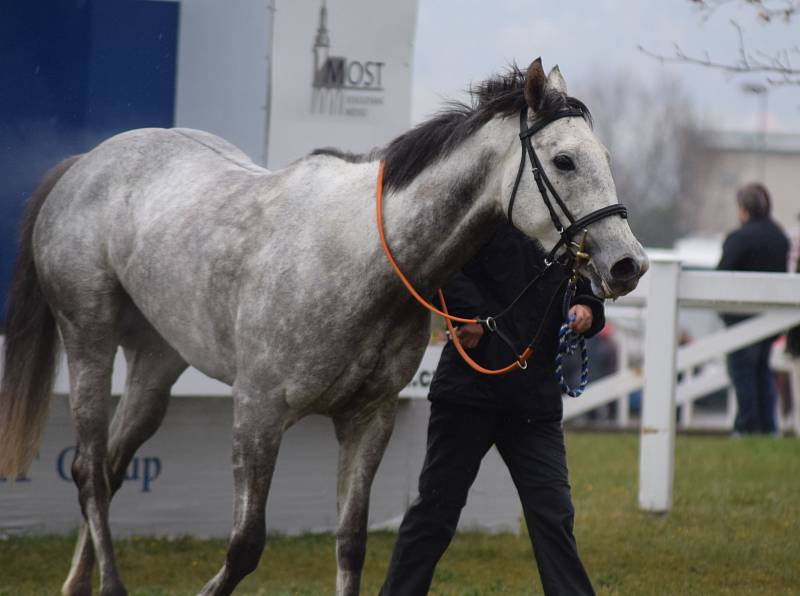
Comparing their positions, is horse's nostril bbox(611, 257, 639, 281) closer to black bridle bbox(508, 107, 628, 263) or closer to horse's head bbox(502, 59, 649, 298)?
horse's head bbox(502, 59, 649, 298)

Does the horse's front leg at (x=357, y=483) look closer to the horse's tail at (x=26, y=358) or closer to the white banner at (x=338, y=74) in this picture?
the horse's tail at (x=26, y=358)

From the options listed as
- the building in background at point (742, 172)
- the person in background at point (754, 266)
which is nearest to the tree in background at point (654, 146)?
the building in background at point (742, 172)

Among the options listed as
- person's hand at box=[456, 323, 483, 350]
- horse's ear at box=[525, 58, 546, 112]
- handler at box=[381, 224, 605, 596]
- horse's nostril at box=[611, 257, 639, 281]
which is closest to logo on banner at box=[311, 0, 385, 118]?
handler at box=[381, 224, 605, 596]

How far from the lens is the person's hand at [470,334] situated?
4613 mm

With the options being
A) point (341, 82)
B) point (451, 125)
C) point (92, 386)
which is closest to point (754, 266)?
point (341, 82)

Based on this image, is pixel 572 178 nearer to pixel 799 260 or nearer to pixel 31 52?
pixel 31 52

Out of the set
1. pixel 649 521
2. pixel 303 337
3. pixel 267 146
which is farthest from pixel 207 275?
pixel 649 521

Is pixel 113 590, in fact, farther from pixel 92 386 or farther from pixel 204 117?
pixel 204 117

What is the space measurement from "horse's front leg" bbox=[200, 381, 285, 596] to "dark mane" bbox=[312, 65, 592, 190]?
0.88 metres

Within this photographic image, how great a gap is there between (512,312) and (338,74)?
2.85 metres

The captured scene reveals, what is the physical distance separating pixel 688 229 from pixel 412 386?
47.6 meters

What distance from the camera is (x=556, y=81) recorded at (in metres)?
4.20

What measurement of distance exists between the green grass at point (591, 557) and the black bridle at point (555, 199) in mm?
2351

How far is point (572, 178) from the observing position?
13.2 ft
